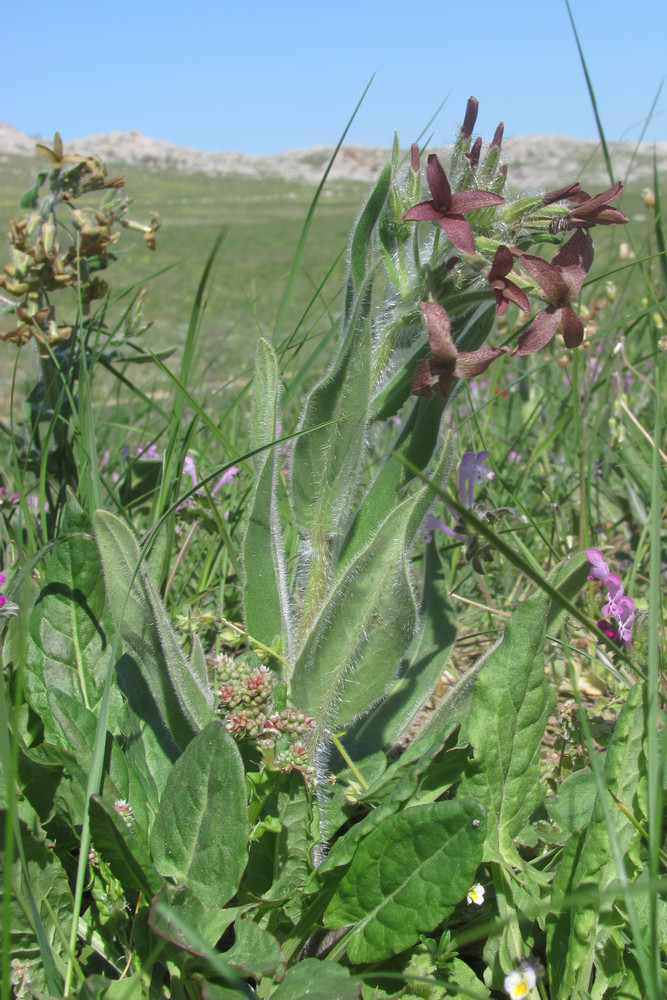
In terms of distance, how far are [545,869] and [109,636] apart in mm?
954

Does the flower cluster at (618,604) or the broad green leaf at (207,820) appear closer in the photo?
the broad green leaf at (207,820)

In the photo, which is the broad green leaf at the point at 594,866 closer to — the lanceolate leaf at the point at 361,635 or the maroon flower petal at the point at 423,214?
the lanceolate leaf at the point at 361,635

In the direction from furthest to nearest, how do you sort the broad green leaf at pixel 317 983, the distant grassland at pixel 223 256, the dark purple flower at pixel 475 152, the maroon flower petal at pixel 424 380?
the distant grassland at pixel 223 256
the dark purple flower at pixel 475 152
the maroon flower petal at pixel 424 380
the broad green leaf at pixel 317 983

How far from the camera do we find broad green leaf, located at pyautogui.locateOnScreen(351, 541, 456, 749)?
167 cm

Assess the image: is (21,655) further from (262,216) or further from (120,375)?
(262,216)

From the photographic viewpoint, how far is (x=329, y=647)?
Result: 58.9 inches

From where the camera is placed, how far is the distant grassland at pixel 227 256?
3.82 metres

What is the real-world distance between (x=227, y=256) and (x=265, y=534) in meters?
29.4

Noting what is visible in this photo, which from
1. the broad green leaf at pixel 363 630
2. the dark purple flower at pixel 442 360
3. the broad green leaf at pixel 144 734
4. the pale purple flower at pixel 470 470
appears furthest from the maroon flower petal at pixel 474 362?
the broad green leaf at pixel 144 734

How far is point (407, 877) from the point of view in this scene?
1.26 m

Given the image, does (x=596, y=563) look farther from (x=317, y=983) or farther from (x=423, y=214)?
(x=317, y=983)

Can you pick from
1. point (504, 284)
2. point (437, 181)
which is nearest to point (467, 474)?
point (504, 284)

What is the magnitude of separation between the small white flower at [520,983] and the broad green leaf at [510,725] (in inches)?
7.5

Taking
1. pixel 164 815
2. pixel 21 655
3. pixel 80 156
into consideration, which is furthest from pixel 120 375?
pixel 21 655
